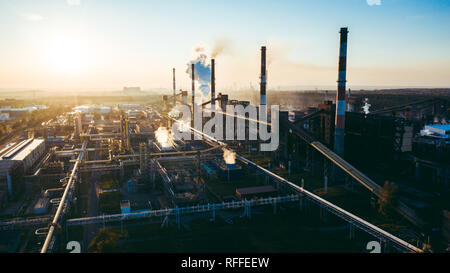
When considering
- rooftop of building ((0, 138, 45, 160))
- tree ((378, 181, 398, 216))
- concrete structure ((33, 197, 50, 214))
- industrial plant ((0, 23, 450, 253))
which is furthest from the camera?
rooftop of building ((0, 138, 45, 160))

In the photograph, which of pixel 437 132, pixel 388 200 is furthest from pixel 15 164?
pixel 437 132

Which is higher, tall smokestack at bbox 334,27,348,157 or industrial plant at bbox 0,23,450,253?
tall smokestack at bbox 334,27,348,157

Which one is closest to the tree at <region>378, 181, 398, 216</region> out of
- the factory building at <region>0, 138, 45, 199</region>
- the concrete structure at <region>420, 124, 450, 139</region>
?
the concrete structure at <region>420, 124, 450, 139</region>

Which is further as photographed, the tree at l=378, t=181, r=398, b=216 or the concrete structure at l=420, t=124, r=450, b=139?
the concrete structure at l=420, t=124, r=450, b=139

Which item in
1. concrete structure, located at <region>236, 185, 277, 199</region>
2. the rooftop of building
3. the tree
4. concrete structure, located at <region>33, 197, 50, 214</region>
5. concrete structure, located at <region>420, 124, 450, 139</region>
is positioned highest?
concrete structure, located at <region>420, 124, 450, 139</region>

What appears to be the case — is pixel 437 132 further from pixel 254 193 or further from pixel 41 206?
pixel 41 206

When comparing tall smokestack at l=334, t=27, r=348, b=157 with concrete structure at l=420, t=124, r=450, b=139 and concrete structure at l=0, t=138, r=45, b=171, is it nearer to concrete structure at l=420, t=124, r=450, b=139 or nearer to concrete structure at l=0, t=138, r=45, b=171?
concrete structure at l=420, t=124, r=450, b=139
